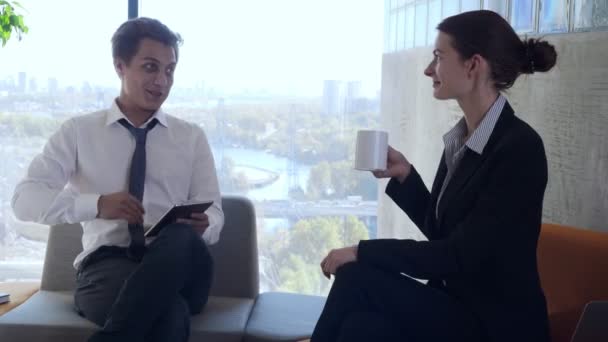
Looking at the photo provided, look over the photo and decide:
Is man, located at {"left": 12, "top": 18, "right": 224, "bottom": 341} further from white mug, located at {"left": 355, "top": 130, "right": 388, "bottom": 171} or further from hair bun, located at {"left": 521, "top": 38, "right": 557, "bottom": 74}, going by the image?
hair bun, located at {"left": 521, "top": 38, "right": 557, "bottom": 74}

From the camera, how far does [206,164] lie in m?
2.76

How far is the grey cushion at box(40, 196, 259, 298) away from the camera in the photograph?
2.82 metres

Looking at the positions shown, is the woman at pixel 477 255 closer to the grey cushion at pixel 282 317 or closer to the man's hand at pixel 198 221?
the grey cushion at pixel 282 317

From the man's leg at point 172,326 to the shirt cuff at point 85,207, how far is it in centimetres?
41

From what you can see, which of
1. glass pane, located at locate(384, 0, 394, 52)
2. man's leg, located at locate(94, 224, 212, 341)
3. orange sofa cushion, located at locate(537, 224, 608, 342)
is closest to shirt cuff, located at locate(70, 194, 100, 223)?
man's leg, located at locate(94, 224, 212, 341)

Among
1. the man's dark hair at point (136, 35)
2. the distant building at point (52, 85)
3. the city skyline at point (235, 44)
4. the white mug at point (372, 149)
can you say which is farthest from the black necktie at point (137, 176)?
the distant building at point (52, 85)

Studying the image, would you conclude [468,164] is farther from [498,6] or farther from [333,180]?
[333,180]

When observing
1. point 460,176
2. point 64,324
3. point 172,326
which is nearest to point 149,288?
point 172,326

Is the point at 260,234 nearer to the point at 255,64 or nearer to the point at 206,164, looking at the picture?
the point at 255,64

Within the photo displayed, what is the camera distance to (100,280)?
7.97 ft

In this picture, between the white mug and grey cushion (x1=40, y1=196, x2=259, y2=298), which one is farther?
grey cushion (x1=40, y1=196, x2=259, y2=298)

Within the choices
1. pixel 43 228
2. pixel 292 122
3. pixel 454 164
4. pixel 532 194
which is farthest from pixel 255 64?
pixel 532 194

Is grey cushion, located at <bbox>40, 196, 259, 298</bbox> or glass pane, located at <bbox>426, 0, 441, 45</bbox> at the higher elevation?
glass pane, located at <bbox>426, 0, 441, 45</bbox>

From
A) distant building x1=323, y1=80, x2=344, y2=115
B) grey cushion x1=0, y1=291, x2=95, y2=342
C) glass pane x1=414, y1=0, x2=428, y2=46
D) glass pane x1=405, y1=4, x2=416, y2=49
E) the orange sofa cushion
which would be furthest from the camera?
distant building x1=323, y1=80, x2=344, y2=115
